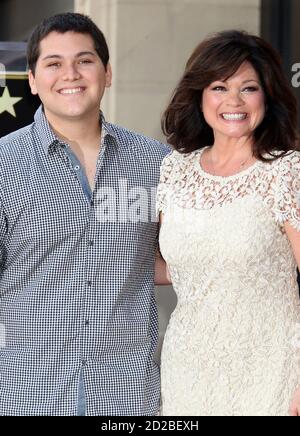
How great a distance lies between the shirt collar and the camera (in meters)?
3.84

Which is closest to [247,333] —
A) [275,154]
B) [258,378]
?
[258,378]

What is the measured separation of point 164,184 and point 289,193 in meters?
0.53

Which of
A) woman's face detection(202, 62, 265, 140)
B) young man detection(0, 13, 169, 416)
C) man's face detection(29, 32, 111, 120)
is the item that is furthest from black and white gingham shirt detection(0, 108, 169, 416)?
woman's face detection(202, 62, 265, 140)

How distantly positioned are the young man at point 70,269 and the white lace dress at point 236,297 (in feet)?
0.46

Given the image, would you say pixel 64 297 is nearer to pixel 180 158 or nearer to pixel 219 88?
pixel 180 158

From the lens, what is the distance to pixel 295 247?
3623 mm

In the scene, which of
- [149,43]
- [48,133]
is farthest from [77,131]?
[149,43]

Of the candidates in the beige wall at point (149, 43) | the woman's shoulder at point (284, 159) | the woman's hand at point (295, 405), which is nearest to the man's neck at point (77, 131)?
the woman's shoulder at point (284, 159)

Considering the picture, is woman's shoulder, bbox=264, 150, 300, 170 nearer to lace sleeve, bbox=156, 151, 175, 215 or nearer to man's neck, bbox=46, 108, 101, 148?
lace sleeve, bbox=156, 151, 175, 215

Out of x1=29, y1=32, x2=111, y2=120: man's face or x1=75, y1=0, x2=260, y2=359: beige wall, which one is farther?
x1=75, y1=0, x2=260, y2=359: beige wall

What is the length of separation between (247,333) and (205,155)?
68cm

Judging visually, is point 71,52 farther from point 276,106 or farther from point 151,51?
point 151,51

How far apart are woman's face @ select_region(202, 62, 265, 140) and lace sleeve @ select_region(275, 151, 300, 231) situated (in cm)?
21

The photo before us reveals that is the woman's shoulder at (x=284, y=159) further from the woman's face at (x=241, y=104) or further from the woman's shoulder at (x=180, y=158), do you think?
the woman's shoulder at (x=180, y=158)
